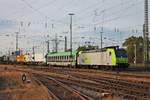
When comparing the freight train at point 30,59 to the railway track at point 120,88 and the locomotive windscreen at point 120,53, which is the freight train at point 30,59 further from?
the railway track at point 120,88

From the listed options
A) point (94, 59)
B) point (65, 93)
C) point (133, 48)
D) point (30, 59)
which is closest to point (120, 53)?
point (94, 59)

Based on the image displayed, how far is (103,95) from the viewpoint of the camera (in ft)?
59.0

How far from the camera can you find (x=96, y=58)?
5262cm

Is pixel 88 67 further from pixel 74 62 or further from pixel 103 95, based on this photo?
pixel 103 95

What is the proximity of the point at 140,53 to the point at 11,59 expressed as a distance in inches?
1832

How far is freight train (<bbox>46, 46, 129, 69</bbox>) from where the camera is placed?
47.3m

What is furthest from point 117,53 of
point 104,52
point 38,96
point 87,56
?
point 38,96

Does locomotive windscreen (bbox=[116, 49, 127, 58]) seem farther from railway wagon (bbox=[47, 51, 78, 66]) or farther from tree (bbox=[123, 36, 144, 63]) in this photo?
tree (bbox=[123, 36, 144, 63])

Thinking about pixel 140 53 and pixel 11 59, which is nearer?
pixel 140 53

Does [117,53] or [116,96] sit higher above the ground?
[117,53]

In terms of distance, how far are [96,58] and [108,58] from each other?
15.3 feet

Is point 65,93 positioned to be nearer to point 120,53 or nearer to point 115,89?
point 115,89

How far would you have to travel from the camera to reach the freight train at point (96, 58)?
47259mm

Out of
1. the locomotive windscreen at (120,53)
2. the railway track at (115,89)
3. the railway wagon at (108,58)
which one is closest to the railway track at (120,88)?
the railway track at (115,89)
